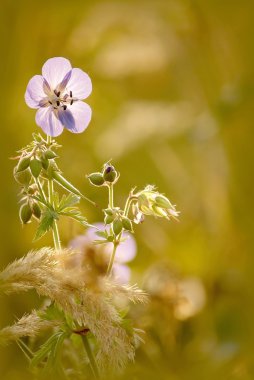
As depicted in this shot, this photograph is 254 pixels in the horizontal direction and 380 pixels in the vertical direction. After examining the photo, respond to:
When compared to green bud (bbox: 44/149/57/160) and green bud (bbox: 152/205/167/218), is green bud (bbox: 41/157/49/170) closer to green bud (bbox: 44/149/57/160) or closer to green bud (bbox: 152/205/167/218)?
green bud (bbox: 44/149/57/160)

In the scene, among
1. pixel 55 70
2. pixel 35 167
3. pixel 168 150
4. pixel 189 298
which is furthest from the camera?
pixel 168 150

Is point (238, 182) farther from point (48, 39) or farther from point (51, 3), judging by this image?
point (48, 39)

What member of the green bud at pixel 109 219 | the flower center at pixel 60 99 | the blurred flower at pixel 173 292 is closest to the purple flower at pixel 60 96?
the flower center at pixel 60 99

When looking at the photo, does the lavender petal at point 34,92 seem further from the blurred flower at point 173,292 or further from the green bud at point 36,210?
the blurred flower at point 173,292

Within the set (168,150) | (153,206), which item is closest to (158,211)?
(153,206)

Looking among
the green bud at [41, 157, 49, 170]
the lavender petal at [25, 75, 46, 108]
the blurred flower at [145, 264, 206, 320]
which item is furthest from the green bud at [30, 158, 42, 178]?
the blurred flower at [145, 264, 206, 320]

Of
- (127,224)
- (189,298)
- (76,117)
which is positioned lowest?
(189,298)

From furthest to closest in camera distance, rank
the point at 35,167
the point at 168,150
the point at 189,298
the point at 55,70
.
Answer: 1. the point at 168,150
2. the point at 189,298
3. the point at 55,70
4. the point at 35,167

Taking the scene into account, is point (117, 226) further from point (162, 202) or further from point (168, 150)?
point (168, 150)

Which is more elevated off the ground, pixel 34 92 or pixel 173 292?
pixel 34 92
